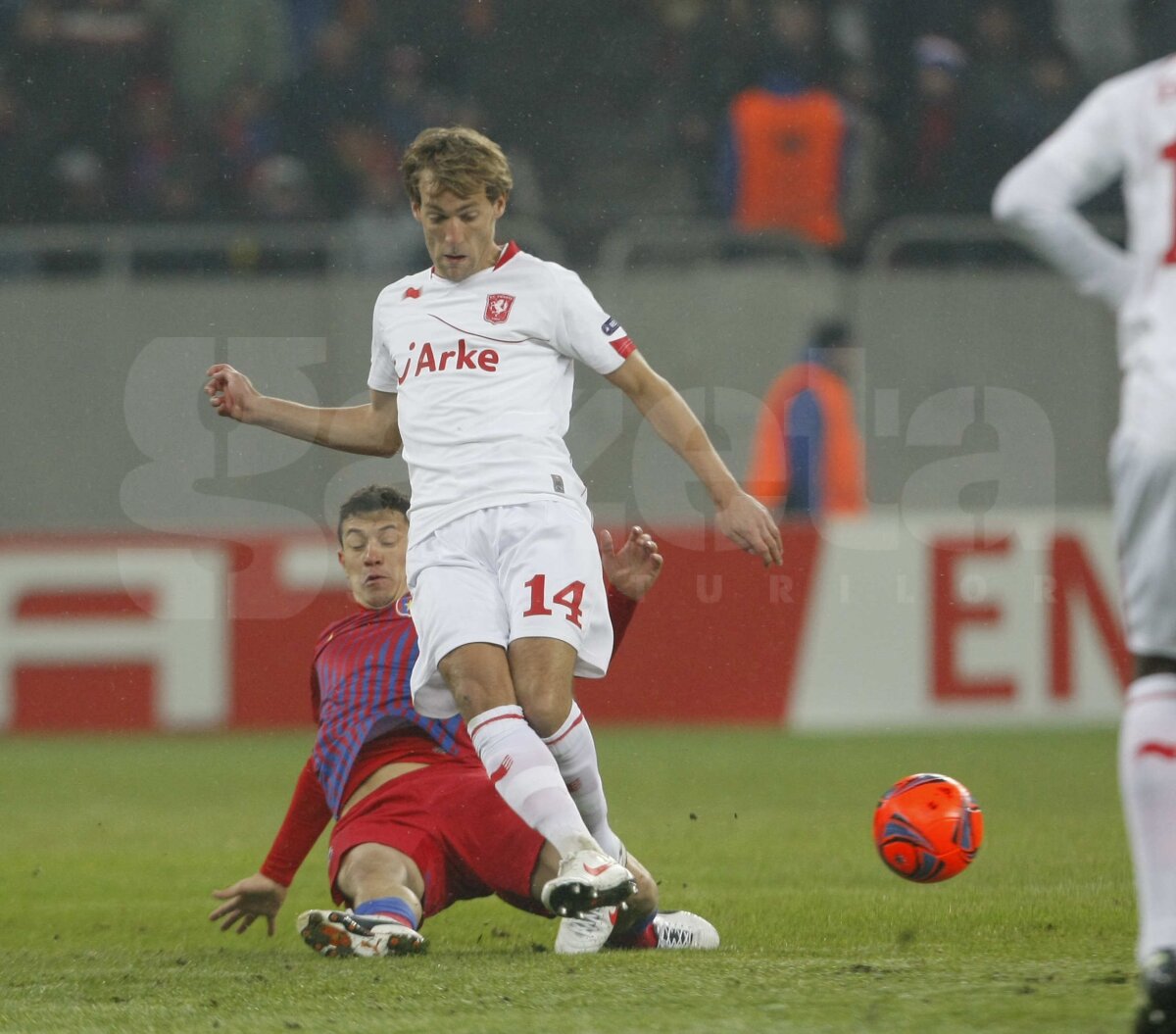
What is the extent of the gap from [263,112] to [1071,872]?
336 inches

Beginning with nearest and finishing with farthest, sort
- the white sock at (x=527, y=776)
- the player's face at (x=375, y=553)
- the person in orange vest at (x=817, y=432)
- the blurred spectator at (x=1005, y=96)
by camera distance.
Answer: the white sock at (x=527, y=776) → the player's face at (x=375, y=553) → the person in orange vest at (x=817, y=432) → the blurred spectator at (x=1005, y=96)

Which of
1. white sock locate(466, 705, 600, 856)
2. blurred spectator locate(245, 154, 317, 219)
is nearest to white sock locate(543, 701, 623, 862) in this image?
white sock locate(466, 705, 600, 856)

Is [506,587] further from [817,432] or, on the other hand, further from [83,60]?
[83,60]

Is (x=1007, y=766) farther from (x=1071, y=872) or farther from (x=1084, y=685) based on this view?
(x=1071, y=872)

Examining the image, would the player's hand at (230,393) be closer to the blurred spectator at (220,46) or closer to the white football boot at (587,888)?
the white football boot at (587,888)

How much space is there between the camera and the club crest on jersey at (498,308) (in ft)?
15.7

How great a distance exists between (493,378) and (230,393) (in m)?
0.70

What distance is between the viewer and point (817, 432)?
36.9 ft

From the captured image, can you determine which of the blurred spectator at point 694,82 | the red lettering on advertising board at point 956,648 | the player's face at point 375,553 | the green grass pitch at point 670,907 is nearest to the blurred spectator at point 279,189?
the blurred spectator at point 694,82

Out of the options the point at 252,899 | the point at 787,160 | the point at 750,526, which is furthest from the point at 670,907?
the point at 787,160

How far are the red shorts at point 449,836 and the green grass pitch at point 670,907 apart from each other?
0.17 metres

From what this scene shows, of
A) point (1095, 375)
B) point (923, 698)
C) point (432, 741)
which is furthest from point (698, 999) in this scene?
point (1095, 375)

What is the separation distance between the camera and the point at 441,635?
4488 mm

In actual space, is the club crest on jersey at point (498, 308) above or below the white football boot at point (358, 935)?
above
